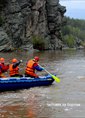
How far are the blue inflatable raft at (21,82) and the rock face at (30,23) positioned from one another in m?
31.6

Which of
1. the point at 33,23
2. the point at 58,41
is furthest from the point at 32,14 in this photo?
the point at 58,41

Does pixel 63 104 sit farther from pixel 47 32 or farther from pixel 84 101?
pixel 47 32

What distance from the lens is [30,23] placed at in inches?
A: 2667

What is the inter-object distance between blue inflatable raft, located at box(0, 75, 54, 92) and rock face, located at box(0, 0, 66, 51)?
31585 mm

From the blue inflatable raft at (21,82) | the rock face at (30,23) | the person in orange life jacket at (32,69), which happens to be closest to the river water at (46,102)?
the blue inflatable raft at (21,82)

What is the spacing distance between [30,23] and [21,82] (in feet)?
161

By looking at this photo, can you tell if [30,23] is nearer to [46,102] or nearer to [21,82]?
[21,82]

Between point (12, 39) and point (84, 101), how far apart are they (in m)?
45.6

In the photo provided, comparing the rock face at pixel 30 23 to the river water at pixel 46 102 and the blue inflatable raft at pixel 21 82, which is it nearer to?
the blue inflatable raft at pixel 21 82

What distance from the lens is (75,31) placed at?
602 feet

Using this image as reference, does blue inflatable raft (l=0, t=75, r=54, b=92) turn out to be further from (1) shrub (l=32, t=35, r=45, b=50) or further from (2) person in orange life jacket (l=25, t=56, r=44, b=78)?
(1) shrub (l=32, t=35, r=45, b=50)

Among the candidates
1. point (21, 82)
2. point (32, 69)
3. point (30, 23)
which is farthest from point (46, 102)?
point (30, 23)

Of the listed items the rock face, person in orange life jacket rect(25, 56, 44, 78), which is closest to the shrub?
the rock face

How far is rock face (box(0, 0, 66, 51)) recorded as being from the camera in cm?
6166
